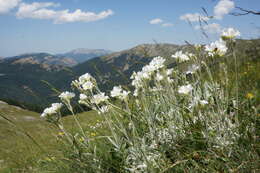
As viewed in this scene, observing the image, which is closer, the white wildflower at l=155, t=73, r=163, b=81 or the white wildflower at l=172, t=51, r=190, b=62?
the white wildflower at l=155, t=73, r=163, b=81

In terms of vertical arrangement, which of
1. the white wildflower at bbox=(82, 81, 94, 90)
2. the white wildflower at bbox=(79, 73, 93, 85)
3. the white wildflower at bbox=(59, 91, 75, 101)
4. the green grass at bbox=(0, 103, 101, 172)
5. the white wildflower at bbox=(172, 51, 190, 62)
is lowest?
the green grass at bbox=(0, 103, 101, 172)

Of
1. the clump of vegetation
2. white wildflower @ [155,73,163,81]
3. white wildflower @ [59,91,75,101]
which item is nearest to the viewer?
the clump of vegetation

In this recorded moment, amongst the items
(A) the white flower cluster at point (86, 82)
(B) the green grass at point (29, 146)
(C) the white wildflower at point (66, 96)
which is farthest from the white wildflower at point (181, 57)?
(B) the green grass at point (29, 146)

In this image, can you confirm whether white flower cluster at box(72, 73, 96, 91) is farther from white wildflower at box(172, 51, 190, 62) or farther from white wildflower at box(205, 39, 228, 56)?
white wildflower at box(205, 39, 228, 56)

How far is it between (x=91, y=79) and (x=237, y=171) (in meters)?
1.88

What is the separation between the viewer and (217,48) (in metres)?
2.45

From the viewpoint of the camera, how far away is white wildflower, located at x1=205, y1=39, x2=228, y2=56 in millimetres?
2456

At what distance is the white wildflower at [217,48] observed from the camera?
2456 millimetres

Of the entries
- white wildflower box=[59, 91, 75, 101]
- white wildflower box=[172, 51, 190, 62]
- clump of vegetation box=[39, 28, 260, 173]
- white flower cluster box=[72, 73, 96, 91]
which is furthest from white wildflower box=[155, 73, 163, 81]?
white wildflower box=[59, 91, 75, 101]

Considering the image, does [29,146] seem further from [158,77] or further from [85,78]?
[158,77]

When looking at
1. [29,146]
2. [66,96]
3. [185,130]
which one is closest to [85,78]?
[66,96]

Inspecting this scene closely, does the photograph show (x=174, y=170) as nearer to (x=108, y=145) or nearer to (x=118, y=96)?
(x=118, y=96)

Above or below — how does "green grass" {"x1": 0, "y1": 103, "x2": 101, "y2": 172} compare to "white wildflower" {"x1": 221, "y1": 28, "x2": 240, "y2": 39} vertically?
below

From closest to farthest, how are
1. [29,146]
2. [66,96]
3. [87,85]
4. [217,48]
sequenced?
[217,48] < [87,85] < [66,96] < [29,146]
